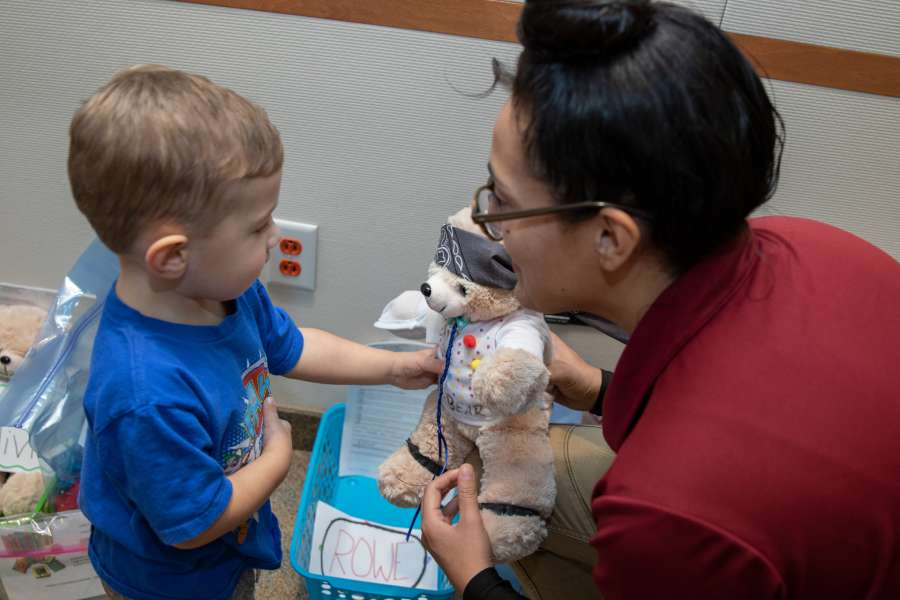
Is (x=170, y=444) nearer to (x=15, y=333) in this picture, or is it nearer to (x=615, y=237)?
(x=615, y=237)

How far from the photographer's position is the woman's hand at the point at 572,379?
1064 millimetres

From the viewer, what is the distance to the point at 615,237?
0.65 metres

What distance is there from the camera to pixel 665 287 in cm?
72

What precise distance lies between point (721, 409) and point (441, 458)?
0.53 m

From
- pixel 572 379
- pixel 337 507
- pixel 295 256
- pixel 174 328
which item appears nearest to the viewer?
pixel 174 328

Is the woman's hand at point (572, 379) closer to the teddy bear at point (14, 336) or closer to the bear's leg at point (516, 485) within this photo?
the bear's leg at point (516, 485)

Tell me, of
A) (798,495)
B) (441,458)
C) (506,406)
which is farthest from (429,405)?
(798,495)

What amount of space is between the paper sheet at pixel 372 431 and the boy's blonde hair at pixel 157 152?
81 centimetres

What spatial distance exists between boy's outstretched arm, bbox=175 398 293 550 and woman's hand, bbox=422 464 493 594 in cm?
20

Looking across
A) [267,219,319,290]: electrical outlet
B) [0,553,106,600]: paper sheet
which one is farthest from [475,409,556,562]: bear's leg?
[0,553,106,600]: paper sheet

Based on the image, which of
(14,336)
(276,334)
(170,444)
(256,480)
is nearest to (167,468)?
(170,444)

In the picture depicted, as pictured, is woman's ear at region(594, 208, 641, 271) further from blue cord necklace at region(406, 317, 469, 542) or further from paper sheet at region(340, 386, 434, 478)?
paper sheet at region(340, 386, 434, 478)

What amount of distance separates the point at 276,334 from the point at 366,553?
0.58 m

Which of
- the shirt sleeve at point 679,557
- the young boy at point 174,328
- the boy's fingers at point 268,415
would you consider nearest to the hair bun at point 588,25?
the young boy at point 174,328
